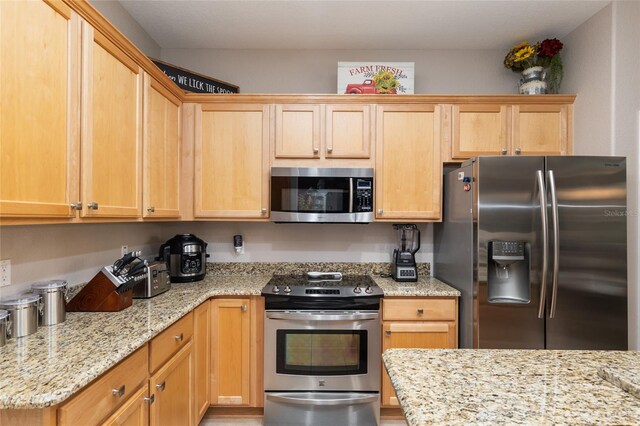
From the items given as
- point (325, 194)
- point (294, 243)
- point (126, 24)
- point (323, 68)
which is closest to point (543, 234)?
point (325, 194)

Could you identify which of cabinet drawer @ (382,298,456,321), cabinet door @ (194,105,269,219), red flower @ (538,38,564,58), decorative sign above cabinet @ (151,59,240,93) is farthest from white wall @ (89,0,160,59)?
red flower @ (538,38,564,58)

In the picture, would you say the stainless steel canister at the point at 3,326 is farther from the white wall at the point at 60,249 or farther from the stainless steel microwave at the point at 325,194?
the stainless steel microwave at the point at 325,194

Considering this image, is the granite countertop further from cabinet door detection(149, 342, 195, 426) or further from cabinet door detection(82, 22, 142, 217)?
cabinet door detection(82, 22, 142, 217)

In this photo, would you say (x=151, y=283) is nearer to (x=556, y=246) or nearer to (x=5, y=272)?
(x=5, y=272)

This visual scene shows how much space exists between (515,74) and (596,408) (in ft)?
9.17

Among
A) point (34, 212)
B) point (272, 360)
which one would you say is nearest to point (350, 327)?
point (272, 360)

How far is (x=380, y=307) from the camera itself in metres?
2.23

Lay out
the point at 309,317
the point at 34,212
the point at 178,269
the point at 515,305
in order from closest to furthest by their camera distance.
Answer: the point at 34,212 → the point at 515,305 → the point at 309,317 → the point at 178,269

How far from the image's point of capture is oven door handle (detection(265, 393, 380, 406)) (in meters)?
2.16

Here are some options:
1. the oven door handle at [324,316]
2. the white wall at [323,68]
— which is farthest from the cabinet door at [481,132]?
the oven door handle at [324,316]

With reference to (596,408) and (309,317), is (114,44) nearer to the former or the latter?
(309,317)

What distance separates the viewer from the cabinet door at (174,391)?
1.48 metres

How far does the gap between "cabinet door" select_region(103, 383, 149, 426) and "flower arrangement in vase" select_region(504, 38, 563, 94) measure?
10.0ft

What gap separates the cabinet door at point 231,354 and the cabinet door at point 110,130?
877 millimetres
